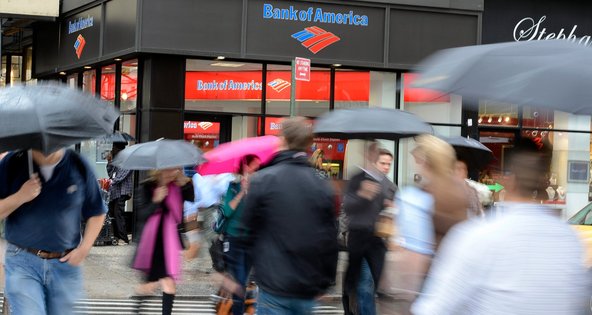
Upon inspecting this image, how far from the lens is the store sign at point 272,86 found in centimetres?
1892

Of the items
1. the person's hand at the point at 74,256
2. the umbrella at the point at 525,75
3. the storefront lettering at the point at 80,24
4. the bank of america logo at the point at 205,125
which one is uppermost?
the storefront lettering at the point at 80,24

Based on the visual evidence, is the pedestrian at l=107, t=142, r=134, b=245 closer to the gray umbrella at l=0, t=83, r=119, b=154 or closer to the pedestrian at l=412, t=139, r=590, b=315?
the gray umbrella at l=0, t=83, r=119, b=154

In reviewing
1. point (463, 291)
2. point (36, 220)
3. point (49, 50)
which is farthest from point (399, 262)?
point (49, 50)

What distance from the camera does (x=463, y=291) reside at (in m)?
3.58

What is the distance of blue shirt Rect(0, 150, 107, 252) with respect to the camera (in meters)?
5.83

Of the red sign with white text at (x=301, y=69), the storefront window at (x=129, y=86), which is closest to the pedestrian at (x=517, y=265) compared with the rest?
the red sign with white text at (x=301, y=69)

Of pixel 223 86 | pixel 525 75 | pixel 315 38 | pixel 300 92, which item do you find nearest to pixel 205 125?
pixel 223 86

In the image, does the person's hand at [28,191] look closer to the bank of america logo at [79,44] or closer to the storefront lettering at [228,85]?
the storefront lettering at [228,85]

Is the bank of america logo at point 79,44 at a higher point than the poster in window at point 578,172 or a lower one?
higher

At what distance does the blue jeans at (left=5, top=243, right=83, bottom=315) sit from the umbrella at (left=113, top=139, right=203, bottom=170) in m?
3.13

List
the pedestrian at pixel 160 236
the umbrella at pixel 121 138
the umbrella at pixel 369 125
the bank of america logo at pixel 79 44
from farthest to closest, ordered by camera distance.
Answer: the bank of america logo at pixel 79 44, the umbrella at pixel 121 138, the umbrella at pixel 369 125, the pedestrian at pixel 160 236

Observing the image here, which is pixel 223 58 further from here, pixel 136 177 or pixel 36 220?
pixel 36 220

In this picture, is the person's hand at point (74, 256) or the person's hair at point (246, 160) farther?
the person's hair at point (246, 160)

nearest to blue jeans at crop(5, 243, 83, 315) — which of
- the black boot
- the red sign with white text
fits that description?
the black boot
